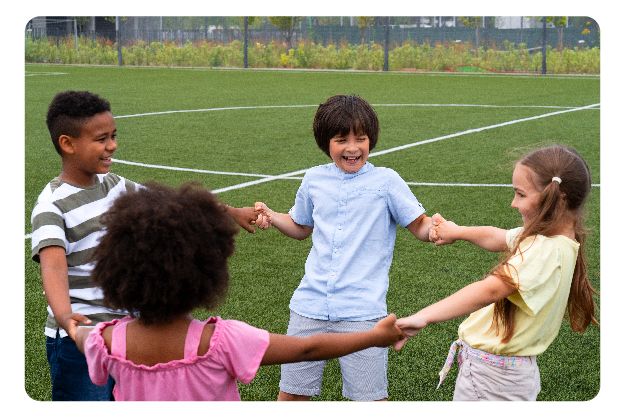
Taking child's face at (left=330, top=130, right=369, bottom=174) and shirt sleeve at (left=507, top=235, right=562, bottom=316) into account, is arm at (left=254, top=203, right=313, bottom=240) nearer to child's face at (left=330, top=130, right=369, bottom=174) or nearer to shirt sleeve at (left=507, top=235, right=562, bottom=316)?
child's face at (left=330, top=130, right=369, bottom=174)

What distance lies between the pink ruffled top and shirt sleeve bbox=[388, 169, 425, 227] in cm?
107

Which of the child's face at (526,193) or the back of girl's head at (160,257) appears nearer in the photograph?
the back of girl's head at (160,257)

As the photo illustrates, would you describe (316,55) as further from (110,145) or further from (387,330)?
(387,330)

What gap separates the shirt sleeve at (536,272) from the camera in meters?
2.44

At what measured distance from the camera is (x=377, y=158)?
9414mm

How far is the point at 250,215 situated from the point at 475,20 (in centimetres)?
2664

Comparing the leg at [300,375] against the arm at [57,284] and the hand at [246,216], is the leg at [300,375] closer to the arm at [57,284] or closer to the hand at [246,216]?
the hand at [246,216]

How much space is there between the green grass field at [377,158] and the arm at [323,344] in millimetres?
973

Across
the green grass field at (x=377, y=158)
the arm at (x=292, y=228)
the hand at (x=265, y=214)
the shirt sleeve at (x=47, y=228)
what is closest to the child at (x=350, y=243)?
the arm at (x=292, y=228)

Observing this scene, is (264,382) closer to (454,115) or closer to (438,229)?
(438,229)

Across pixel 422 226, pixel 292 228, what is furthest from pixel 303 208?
pixel 422 226

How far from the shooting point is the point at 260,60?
27.6 metres

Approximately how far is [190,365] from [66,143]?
1231mm

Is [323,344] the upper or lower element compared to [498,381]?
upper
